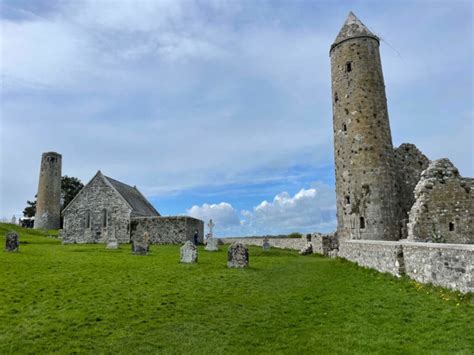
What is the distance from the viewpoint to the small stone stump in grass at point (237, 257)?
16234 mm

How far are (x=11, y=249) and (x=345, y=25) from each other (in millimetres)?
26134

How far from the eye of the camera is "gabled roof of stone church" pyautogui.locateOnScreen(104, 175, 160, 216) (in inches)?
1476

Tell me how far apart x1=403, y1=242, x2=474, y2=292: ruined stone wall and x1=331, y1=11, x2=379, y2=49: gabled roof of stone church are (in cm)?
1878

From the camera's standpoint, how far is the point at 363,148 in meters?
25.1

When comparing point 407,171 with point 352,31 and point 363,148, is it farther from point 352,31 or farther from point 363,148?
point 352,31

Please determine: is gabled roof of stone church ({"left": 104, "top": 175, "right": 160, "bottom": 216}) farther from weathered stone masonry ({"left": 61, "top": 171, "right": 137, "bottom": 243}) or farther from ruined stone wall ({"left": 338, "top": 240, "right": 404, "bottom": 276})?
ruined stone wall ({"left": 338, "top": 240, "right": 404, "bottom": 276})

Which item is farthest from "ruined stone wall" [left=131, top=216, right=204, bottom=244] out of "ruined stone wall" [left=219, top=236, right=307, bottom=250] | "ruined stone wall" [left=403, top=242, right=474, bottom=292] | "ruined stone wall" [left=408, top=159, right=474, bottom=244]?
"ruined stone wall" [left=403, top=242, right=474, bottom=292]

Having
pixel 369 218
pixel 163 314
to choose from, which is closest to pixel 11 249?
pixel 163 314

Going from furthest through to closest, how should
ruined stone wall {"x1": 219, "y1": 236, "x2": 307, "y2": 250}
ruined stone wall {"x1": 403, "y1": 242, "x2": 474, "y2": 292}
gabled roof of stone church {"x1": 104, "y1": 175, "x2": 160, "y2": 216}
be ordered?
gabled roof of stone church {"x1": 104, "y1": 175, "x2": 160, "y2": 216}
ruined stone wall {"x1": 219, "y1": 236, "x2": 307, "y2": 250}
ruined stone wall {"x1": 403, "y1": 242, "x2": 474, "y2": 292}

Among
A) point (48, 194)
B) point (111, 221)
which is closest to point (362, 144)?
point (111, 221)

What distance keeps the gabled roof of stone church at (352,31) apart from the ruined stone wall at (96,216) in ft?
76.9

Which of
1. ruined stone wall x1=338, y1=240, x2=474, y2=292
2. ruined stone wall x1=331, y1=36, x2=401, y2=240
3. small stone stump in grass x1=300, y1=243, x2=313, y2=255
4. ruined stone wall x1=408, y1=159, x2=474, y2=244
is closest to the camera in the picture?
ruined stone wall x1=338, y1=240, x2=474, y2=292

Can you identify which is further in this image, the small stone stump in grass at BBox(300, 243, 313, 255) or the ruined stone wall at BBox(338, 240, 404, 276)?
the small stone stump in grass at BBox(300, 243, 313, 255)

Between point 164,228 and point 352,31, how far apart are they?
22762 millimetres
